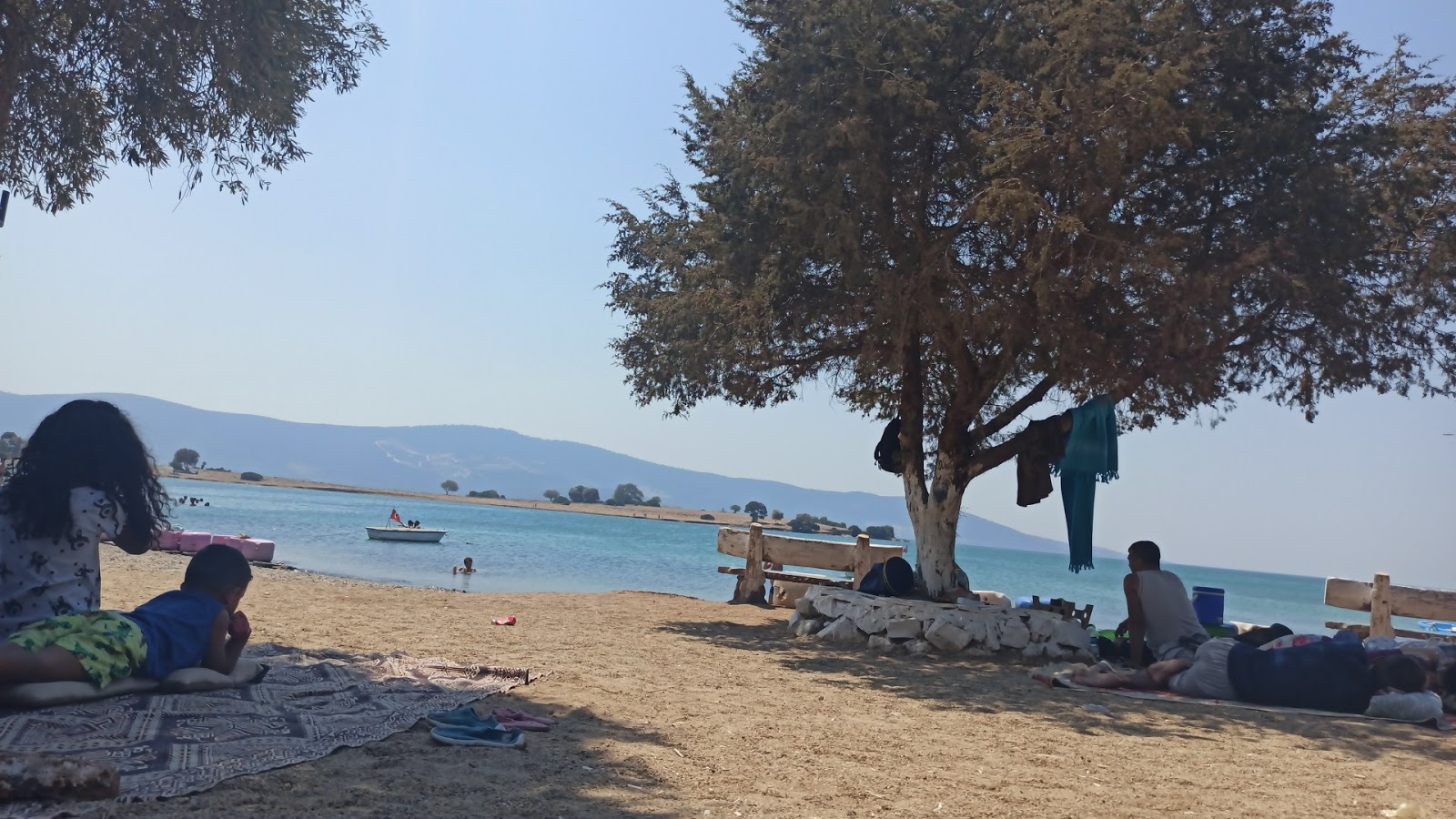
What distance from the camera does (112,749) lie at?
4688 millimetres

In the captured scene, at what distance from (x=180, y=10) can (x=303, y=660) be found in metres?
5.80

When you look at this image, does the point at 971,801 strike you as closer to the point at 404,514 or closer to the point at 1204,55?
the point at 1204,55

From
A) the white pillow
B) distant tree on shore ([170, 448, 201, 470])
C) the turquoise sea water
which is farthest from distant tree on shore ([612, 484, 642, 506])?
the white pillow

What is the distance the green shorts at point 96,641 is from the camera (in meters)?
5.38

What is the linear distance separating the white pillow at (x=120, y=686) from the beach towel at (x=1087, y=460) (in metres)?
9.28

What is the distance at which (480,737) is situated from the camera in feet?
18.8

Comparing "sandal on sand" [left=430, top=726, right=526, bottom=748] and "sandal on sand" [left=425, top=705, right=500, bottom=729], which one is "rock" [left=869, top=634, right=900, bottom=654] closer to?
"sandal on sand" [left=425, top=705, right=500, bottom=729]

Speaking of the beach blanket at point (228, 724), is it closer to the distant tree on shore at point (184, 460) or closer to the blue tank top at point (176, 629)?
the blue tank top at point (176, 629)

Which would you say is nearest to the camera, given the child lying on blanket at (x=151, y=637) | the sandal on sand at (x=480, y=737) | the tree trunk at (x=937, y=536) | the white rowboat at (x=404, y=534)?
the child lying on blanket at (x=151, y=637)

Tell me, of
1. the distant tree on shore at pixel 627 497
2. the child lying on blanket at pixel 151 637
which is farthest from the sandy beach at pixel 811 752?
the distant tree on shore at pixel 627 497

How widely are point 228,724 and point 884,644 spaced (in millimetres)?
8255

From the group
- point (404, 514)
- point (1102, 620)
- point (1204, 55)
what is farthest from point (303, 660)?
point (404, 514)

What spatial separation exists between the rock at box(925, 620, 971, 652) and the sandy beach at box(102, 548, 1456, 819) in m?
0.53

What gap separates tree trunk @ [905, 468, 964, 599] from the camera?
13781mm
